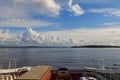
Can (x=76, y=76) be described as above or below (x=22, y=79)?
below

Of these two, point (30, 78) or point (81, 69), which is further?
point (81, 69)

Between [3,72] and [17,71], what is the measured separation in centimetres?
209

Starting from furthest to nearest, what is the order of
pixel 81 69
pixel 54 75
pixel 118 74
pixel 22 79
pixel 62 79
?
pixel 81 69
pixel 54 75
pixel 118 74
pixel 62 79
pixel 22 79

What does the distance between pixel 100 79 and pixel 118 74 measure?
537 cm

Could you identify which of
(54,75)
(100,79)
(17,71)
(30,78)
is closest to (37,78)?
(30,78)

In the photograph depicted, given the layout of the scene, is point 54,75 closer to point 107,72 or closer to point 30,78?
point 107,72

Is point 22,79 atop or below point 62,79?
atop

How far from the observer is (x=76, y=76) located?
29.6 meters

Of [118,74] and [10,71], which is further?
[10,71]

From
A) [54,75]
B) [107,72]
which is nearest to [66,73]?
[54,75]

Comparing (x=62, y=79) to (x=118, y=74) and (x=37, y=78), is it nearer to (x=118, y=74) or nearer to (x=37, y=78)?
(x=118, y=74)

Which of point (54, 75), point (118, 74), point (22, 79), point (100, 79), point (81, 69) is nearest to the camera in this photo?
point (22, 79)

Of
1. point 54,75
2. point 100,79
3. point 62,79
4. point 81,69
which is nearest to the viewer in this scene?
point 100,79

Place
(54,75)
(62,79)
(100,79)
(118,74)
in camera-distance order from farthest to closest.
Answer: (54,75)
(118,74)
(62,79)
(100,79)
